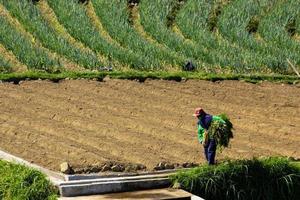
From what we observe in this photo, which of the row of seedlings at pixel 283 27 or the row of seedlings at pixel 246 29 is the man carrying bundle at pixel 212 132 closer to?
the row of seedlings at pixel 246 29

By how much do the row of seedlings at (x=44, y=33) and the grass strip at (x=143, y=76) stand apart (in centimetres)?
170

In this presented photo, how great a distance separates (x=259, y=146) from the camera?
15305 millimetres

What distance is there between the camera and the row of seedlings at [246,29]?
24016 millimetres

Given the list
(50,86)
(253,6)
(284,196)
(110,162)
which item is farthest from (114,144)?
(253,6)

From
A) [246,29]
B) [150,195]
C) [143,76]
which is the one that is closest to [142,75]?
[143,76]

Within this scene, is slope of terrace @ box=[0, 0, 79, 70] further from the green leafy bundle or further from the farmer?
the green leafy bundle

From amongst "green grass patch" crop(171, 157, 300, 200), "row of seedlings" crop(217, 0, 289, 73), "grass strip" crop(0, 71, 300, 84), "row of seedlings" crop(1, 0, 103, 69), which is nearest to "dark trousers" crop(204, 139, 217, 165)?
"green grass patch" crop(171, 157, 300, 200)

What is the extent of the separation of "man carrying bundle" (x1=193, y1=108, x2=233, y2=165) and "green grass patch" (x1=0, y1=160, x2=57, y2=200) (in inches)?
101

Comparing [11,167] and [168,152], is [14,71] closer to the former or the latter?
[168,152]

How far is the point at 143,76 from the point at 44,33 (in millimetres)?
5877

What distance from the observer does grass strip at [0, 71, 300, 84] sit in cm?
2091

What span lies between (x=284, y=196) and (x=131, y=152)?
9.92 ft

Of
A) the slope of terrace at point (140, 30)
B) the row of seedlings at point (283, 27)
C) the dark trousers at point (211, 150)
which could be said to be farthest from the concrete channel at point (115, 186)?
the row of seedlings at point (283, 27)

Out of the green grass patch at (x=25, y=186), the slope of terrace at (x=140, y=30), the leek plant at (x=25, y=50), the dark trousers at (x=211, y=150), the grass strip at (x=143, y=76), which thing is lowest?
the green grass patch at (x=25, y=186)
